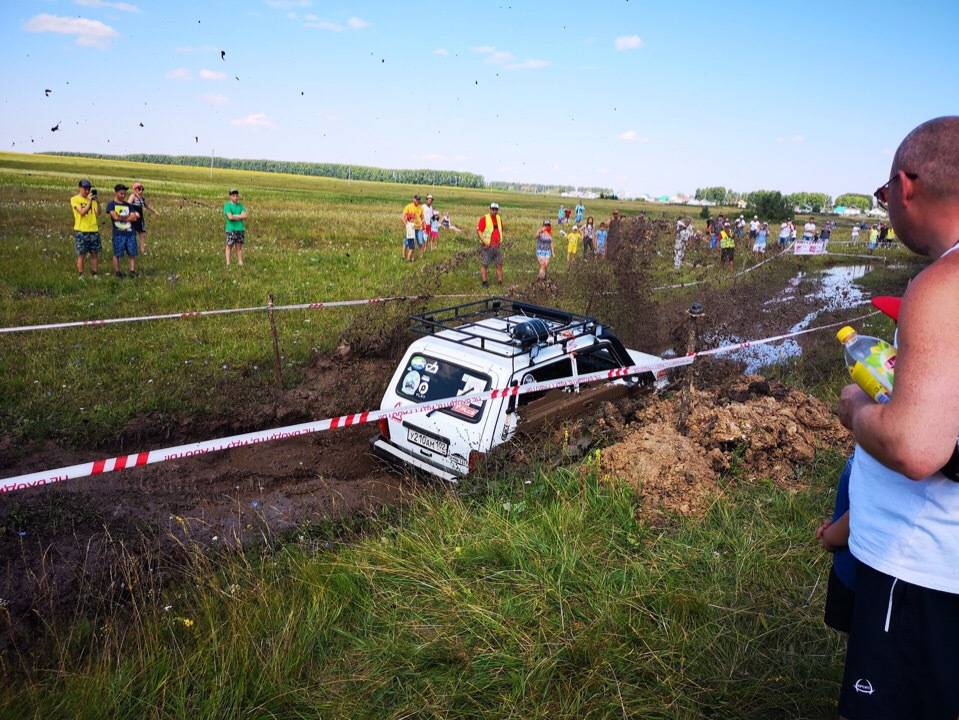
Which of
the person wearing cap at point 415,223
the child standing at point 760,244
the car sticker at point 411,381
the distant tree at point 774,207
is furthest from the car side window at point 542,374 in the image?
the distant tree at point 774,207

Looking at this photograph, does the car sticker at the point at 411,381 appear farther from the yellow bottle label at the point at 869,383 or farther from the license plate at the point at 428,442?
the yellow bottle label at the point at 869,383

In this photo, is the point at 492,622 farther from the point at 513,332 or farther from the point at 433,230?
the point at 433,230

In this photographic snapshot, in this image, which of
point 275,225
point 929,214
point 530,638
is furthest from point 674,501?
point 275,225

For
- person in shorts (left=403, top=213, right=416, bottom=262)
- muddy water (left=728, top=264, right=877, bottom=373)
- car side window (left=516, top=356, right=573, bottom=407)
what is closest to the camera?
car side window (left=516, top=356, right=573, bottom=407)

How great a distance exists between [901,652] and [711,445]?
392cm

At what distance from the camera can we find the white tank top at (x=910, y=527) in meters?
1.54

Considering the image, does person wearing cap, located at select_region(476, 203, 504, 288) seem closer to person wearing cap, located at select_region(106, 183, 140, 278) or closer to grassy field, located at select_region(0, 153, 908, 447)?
grassy field, located at select_region(0, 153, 908, 447)

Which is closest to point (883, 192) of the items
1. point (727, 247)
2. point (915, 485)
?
point (915, 485)

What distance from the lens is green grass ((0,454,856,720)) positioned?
2.65 metres

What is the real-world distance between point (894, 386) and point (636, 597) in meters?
2.09

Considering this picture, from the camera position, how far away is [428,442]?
5695 millimetres

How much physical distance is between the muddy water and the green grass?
7.04 meters

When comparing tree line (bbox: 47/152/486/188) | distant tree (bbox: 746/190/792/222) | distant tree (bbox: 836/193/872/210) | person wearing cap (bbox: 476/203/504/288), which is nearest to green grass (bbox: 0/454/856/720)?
person wearing cap (bbox: 476/203/504/288)

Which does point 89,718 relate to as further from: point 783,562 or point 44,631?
point 783,562
